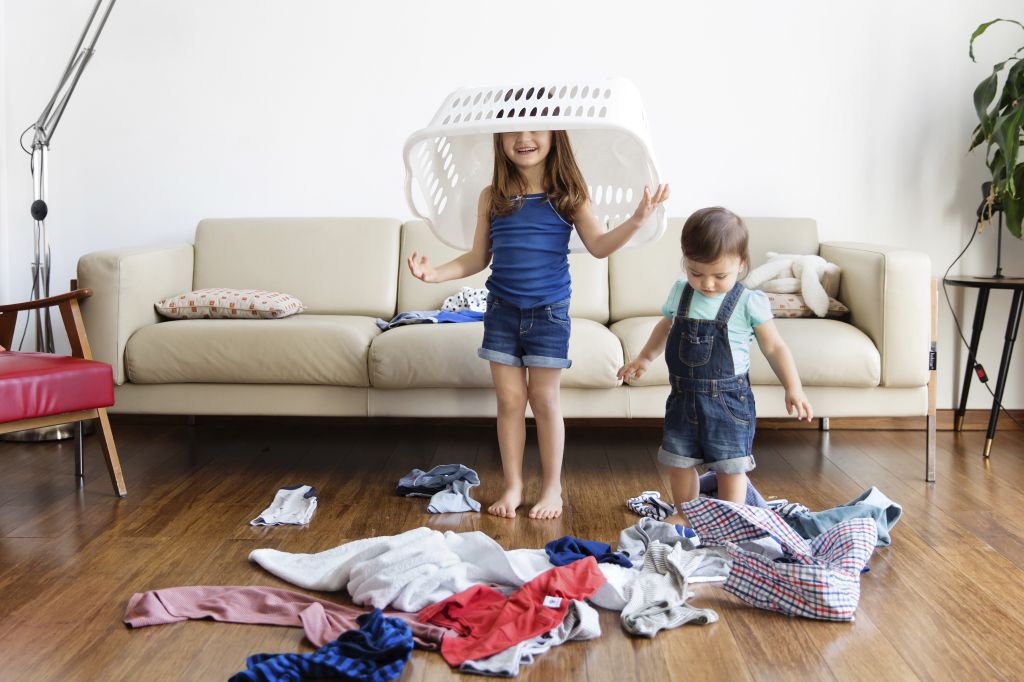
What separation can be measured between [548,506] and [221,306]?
1359 mm

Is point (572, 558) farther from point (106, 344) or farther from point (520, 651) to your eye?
point (106, 344)

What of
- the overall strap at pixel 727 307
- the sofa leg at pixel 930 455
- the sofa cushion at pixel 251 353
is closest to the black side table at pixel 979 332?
the sofa leg at pixel 930 455

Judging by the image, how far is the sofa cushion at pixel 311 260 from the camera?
3.53m

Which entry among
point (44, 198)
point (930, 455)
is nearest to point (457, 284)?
point (44, 198)

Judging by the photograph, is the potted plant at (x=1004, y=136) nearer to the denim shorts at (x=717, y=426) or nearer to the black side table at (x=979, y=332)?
the black side table at (x=979, y=332)

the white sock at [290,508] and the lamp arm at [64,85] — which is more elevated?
the lamp arm at [64,85]

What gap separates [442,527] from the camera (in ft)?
7.98

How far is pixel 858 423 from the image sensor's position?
12.2ft

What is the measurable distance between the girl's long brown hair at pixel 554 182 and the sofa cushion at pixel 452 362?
513mm

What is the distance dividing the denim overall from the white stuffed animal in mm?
961

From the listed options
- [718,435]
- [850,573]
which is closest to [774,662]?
[850,573]

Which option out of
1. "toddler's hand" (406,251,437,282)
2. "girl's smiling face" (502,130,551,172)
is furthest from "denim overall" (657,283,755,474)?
"toddler's hand" (406,251,437,282)

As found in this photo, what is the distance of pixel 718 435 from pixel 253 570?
110 cm

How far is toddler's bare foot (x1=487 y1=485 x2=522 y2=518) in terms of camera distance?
254cm
